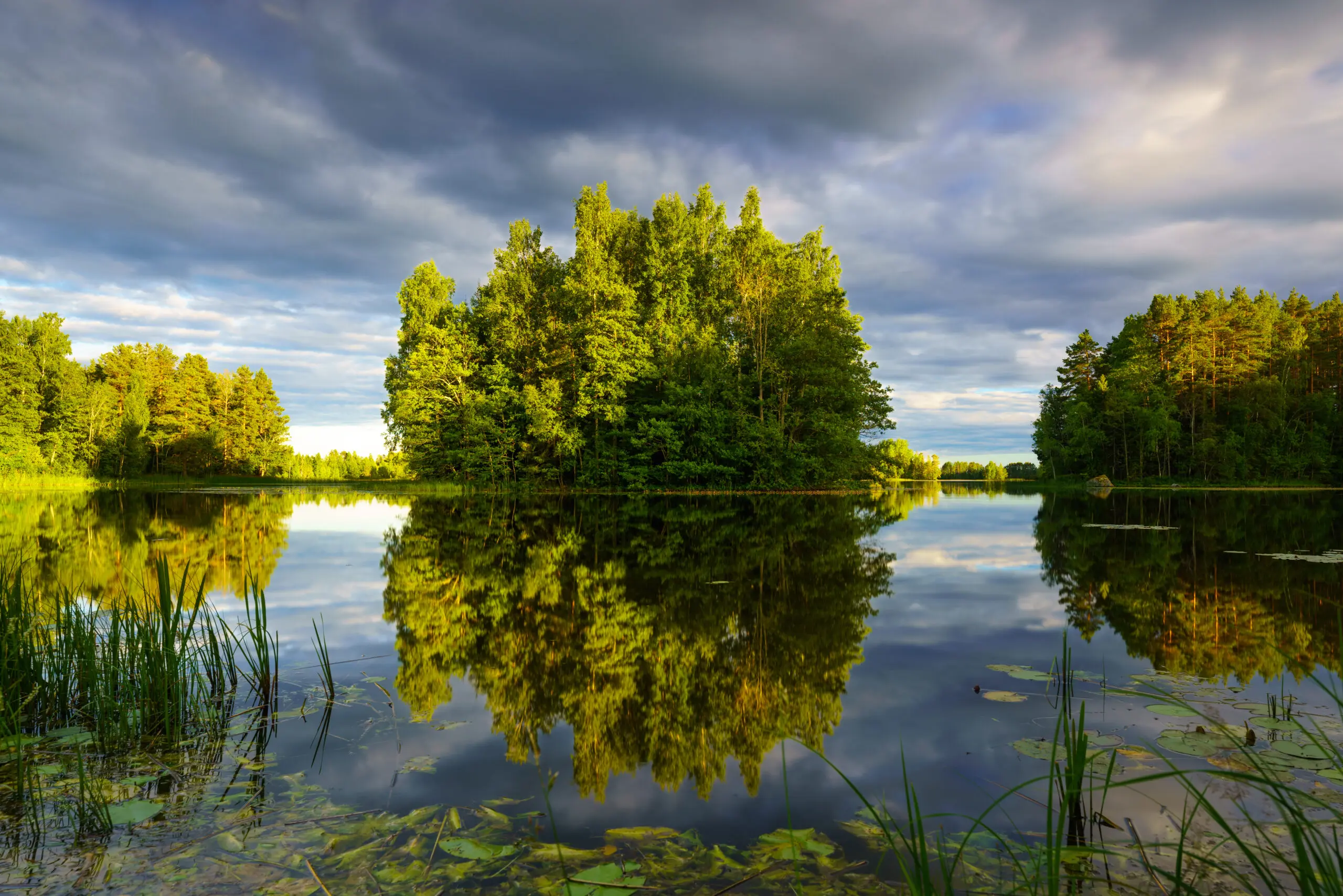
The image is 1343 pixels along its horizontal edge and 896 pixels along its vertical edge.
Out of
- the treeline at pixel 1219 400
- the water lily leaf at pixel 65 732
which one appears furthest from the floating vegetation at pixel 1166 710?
the treeline at pixel 1219 400

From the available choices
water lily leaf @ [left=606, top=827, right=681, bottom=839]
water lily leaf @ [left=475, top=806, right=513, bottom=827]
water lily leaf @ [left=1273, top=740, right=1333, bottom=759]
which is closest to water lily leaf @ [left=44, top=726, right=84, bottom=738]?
water lily leaf @ [left=475, top=806, right=513, bottom=827]

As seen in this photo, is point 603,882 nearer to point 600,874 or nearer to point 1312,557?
point 600,874

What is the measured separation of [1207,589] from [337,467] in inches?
3653

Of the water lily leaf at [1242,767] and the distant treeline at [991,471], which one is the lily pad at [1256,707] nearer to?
the water lily leaf at [1242,767]

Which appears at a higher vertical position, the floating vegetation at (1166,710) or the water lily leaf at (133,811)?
the floating vegetation at (1166,710)

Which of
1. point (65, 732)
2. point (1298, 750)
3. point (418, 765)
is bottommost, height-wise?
point (418, 765)

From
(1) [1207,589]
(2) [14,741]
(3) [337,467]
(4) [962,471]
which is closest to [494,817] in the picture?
(2) [14,741]

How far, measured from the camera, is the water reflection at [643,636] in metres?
5.25

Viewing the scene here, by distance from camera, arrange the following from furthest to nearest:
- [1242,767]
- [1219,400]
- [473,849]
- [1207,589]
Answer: [1219,400], [1207,589], [1242,767], [473,849]

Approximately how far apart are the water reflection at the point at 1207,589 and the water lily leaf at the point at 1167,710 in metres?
1.08

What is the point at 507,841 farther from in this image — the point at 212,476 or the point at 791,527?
the point at 212,476

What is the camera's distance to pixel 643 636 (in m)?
7.97

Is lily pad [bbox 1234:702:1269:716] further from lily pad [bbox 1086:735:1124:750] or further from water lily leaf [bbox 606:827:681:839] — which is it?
water lily leaf [bbox 606:827:681:839]

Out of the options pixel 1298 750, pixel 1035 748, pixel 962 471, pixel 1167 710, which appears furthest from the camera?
pixel 962 471
